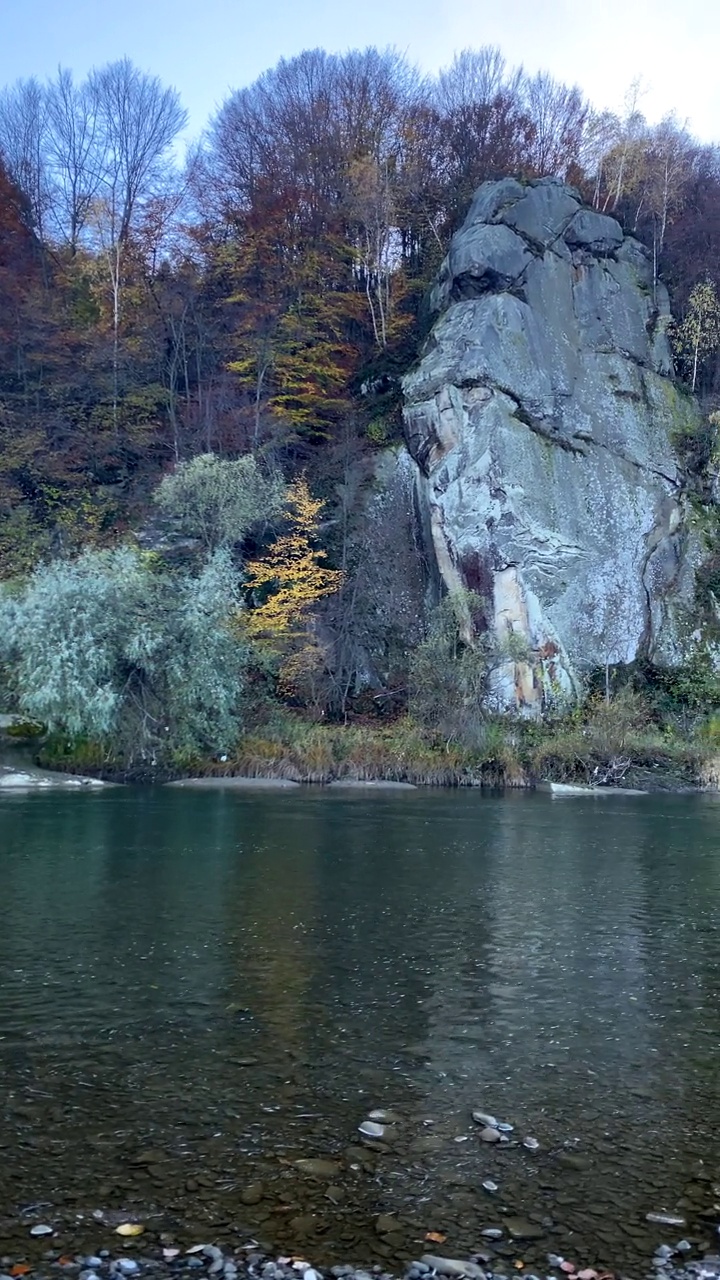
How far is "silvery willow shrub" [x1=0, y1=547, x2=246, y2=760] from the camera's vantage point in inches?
1228

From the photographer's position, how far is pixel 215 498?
129ft

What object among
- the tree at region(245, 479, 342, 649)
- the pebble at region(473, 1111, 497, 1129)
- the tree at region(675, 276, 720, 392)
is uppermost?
the tree at region(675, 276, 720, 392)

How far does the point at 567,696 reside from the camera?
37.2 m

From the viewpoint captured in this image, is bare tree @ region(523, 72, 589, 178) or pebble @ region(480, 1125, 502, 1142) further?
bare tree @ region(523, 72, 589, 178)

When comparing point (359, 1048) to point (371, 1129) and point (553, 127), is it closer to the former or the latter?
point (371, 1129)

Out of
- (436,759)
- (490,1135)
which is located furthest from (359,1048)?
(436,759)

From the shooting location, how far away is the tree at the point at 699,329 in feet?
145

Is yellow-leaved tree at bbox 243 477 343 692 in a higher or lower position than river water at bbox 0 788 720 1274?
higher

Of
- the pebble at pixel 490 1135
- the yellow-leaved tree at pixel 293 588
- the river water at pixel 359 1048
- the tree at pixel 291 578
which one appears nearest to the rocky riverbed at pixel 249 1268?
the river water at pixel 359 1048

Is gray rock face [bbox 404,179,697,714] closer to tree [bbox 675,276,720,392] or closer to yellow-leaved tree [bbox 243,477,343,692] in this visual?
tree [bbox 675,276,720,392]

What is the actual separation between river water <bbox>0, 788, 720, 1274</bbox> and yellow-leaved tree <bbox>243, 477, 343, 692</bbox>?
1839 centimetres

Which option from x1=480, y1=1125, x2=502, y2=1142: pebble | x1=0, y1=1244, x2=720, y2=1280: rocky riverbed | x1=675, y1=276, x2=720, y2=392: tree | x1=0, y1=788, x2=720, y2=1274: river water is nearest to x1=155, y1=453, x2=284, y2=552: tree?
x1=675, y1=276, x2=720, y2=392: tree

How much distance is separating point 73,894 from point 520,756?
2074 centimetres

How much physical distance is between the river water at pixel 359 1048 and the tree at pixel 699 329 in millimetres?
31810
